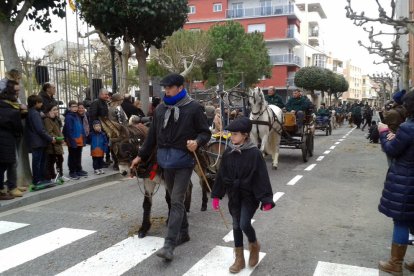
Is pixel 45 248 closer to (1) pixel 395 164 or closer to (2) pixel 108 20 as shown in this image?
(1) pixel 395 164

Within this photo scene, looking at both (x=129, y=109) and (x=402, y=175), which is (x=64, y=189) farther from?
(x=402, y=175)

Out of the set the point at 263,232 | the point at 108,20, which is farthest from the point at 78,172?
the point at 263,232

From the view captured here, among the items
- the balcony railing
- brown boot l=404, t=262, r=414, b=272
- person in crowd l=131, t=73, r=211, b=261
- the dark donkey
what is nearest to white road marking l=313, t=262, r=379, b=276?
brown boot l=404, t=262, r=414, b=272

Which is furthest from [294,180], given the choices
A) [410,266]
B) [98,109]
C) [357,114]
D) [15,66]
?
[357,114]

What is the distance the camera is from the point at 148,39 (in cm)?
1231

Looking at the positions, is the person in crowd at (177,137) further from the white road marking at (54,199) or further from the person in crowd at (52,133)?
the person in crowd at (52,133)

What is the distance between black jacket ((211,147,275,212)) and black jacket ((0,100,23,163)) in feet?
15.4

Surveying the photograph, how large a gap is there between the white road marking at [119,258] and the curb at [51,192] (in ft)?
9.85

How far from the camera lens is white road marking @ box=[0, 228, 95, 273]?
473 centimetres

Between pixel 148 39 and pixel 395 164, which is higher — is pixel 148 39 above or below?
above

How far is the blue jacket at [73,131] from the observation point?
912 cm

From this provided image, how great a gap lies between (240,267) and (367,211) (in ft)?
10.7

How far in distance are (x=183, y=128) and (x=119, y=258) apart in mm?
1659

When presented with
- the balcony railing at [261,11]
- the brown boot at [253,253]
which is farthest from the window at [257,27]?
the brown boot at [253,253]
